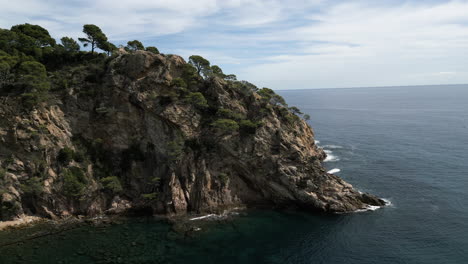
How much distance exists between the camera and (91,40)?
263 ft

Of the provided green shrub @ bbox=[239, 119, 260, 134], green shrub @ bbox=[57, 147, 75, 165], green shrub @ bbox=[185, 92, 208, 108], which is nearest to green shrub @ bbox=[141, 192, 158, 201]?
green shrub @ bbox=[57, 147, 75, 165]

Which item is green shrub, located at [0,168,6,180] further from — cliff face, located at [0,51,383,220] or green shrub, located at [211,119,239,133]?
green shrub, located at [211,119,239,133]

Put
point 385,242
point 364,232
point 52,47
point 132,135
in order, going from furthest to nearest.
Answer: point 52,47 → point 132,135 → point 364,232 → point 385,242

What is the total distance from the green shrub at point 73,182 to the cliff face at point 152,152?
19 cm

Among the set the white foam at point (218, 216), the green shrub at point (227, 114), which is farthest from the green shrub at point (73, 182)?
the green shrub at point (227, 114)

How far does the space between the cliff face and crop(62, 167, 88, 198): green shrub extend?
0.19 metres

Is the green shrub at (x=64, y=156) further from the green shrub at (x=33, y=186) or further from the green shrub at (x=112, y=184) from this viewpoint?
the green shrub at (x=112, y=184)

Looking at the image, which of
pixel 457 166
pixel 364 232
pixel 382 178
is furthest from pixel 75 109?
pixel 457 166

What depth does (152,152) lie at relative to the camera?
6812cm

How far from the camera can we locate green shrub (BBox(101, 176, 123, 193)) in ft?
200

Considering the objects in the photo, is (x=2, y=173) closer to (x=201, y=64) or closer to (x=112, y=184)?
(x=112, y=184)

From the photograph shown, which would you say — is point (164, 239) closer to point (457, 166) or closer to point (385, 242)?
point (385, 242)

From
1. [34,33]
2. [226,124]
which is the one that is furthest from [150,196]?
[34,33]

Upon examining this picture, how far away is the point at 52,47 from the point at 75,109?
26509 mm
